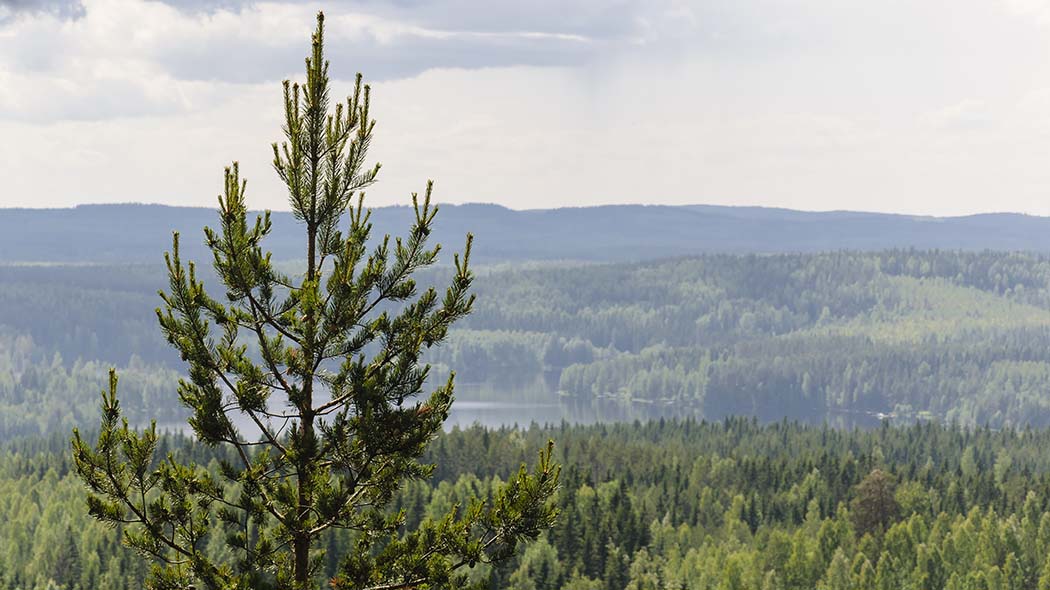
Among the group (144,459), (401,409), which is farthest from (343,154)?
(144,459)

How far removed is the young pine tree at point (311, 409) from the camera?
26578mm

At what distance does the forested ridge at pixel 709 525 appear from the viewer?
11562cm

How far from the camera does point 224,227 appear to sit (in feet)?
87.4

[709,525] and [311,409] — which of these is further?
[709,525]

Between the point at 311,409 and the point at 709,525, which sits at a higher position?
the point at 311,409

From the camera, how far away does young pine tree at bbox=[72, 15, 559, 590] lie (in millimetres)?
26578

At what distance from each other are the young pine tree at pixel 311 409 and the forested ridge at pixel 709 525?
79.8 meters

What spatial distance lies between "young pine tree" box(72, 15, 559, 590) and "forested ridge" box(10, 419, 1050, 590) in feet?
262

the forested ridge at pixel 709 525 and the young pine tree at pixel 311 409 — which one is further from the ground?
the young pine tree at pixel 311 409

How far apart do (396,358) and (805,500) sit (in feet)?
441

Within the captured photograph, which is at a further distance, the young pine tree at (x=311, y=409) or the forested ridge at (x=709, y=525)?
the forested ridge at (x=709, y=525)

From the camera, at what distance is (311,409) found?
89.3 feet

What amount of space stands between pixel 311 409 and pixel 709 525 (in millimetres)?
130159

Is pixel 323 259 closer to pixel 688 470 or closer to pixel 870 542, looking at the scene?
pixel 870 542
